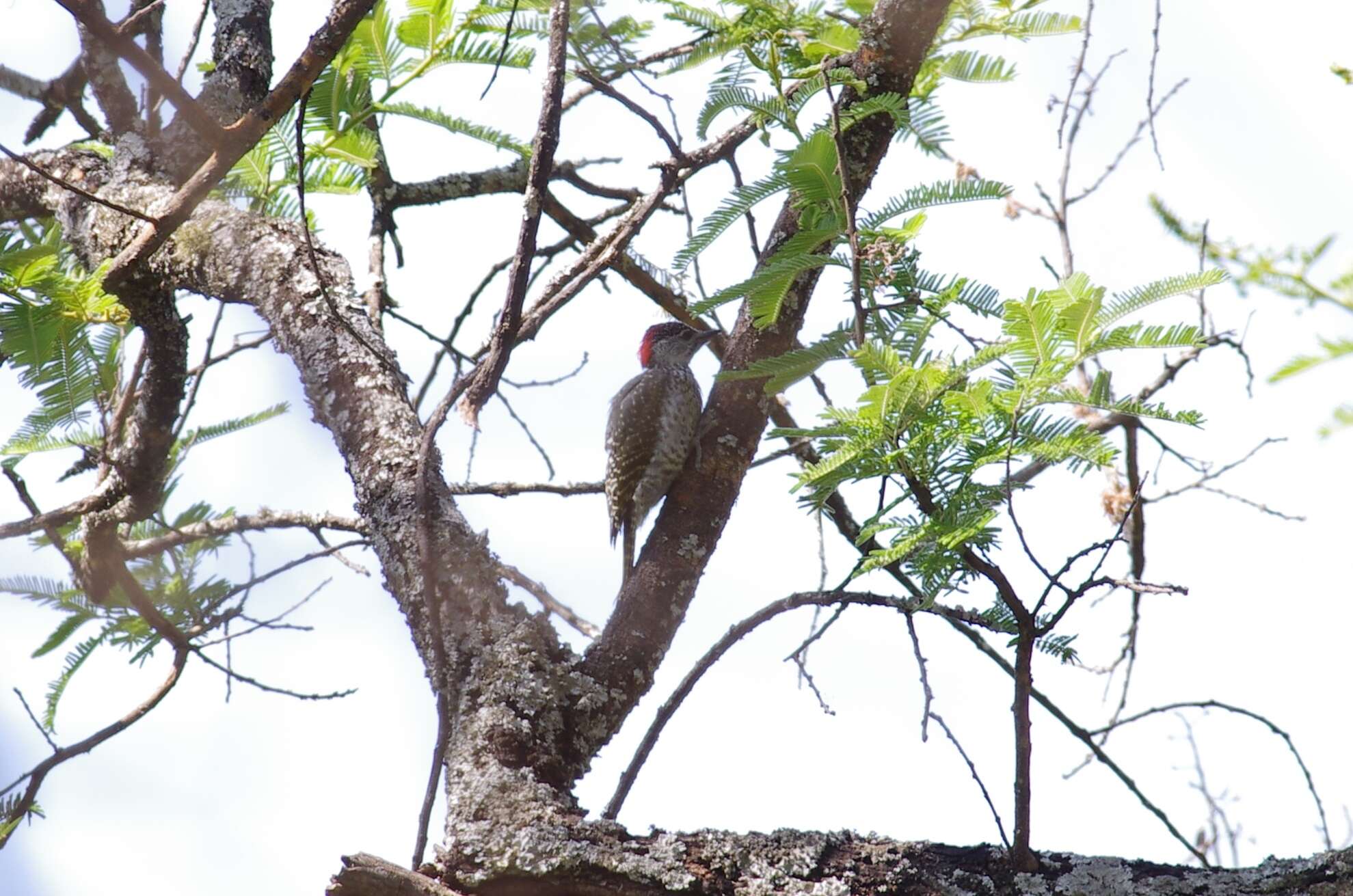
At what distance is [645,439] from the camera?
5.75m

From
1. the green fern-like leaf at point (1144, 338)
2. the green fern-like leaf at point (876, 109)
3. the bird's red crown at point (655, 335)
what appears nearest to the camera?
the green fern-like leaf at point (1144, 338)

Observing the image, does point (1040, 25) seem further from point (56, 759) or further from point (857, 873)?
point (56, 759)

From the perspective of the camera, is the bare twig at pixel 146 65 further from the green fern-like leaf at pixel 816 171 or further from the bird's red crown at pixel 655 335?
the bird's red crown at pixel 655 335

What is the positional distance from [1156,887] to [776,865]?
29.8 inches

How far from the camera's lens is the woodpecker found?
5676 millimetres

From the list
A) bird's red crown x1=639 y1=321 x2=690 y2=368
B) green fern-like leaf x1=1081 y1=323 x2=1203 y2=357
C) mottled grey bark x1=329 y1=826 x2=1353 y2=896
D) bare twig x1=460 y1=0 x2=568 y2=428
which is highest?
bird's red crown x1=639 y1=321 x2=690 y2=368

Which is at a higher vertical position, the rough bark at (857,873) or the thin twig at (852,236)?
the thin twig at (852,236)

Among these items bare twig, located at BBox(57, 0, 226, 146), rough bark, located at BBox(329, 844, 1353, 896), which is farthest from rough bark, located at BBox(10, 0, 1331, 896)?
bare twig, located at BBox(57, 0, 226, 146)

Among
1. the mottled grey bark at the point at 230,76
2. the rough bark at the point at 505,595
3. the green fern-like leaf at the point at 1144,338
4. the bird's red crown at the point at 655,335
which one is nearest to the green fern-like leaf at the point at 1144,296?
the green fern-like leaf at the point at 1144,338

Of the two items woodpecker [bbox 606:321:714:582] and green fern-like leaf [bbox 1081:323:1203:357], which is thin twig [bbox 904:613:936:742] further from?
woodpecker [bbox 606:321:714:582]

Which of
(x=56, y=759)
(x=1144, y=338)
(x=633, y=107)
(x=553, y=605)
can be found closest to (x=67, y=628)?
(x=56, y=759)

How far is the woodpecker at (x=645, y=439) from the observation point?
5676 mm

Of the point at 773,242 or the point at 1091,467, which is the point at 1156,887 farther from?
the point at 773,242

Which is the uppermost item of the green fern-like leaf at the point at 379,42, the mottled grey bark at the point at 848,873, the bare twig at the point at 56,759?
the green fern-like leaf at the point at 379,42
